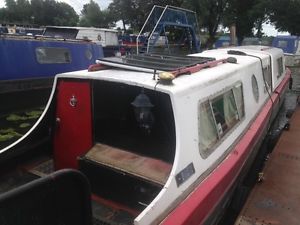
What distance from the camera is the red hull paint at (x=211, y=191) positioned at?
8.65ft

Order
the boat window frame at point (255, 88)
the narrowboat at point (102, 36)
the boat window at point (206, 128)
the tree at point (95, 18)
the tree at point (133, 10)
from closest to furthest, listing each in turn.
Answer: the boat window at point (206, 128) < the boat window frame at point (255, 88) < the narrowboat at point (102, 36) < the tree at point (133, 10) < the tree at point (95, 18)

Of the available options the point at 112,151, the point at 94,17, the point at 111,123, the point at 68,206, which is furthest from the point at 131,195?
the point at 94,17

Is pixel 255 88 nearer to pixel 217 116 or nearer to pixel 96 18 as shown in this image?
pixel 217 116

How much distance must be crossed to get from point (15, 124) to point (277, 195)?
18.9ft

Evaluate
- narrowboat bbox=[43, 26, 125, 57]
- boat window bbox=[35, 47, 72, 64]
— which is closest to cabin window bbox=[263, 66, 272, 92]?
boat window bbox=[35, 47, 72, 64]

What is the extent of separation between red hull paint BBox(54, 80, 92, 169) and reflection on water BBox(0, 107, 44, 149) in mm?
2886

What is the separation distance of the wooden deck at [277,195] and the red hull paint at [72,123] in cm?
180

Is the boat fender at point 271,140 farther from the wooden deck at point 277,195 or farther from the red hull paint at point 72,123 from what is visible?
the red hull paint at point 72,123

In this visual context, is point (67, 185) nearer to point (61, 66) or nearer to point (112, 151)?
point (112, 151)

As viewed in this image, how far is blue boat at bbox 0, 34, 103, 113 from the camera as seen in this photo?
789 cm

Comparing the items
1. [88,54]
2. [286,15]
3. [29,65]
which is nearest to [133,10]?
[286,15]

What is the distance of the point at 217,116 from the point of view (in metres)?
3.60

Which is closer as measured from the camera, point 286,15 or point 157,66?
point 157,66

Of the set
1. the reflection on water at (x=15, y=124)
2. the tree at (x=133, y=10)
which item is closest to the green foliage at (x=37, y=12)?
the tree at (x=133, y=10)
